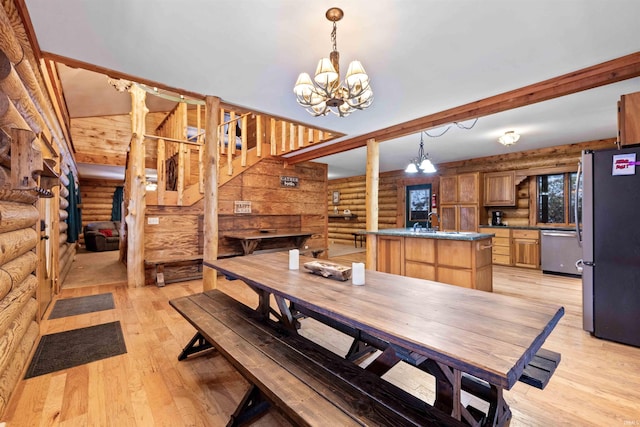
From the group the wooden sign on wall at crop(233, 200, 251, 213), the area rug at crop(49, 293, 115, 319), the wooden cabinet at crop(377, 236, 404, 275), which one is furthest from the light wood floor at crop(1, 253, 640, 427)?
the wooden sign on wall at crop(233, 200, 251, 213)

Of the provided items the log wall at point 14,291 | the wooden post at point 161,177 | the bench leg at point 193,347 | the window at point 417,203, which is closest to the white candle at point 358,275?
the bench leg at point 193,347

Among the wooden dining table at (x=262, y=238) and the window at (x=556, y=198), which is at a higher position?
the window at (x=556, y=198)

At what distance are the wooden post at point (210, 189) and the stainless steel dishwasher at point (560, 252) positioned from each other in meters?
5.71

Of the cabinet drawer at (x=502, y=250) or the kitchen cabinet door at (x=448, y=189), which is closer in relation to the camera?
the cabinet drawer at (x=502, y=250)

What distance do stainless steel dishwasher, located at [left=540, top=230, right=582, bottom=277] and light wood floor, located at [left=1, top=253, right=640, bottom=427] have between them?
2.73 meters

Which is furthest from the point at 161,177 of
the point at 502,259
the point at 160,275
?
the point at 502,259

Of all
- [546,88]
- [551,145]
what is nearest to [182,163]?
[546,88]

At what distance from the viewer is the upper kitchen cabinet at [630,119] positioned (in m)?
2.50

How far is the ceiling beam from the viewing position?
2.45 m

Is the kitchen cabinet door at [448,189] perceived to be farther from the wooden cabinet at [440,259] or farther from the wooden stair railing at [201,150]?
the wooden stair railing at [201,150]

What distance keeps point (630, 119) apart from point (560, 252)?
11.0 feet

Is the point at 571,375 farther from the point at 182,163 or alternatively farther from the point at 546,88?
the point at 182,163

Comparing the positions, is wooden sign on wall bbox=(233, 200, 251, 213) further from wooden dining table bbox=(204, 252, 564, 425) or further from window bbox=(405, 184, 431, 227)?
window bbox=(405, 184, 431, 227)

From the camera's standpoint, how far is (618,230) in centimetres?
256
